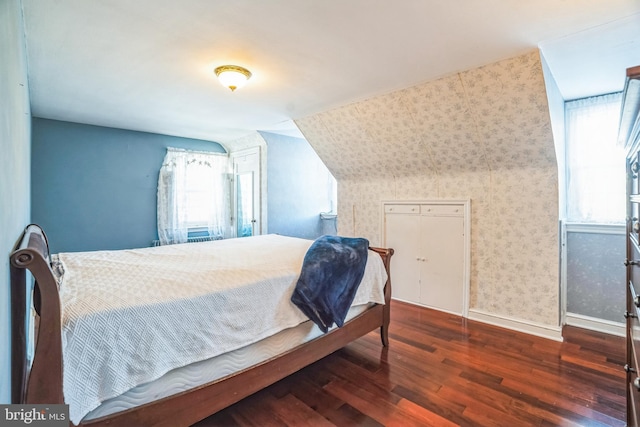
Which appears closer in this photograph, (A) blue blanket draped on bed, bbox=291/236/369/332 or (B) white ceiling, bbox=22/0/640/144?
(B) white ceiling, bbox=22/0/640/144

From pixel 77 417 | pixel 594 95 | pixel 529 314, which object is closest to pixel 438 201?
pixel 529 314

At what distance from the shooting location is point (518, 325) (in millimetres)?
2986

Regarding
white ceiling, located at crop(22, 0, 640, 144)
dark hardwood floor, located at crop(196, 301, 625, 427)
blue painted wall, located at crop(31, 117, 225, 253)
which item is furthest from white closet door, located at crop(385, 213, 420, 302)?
blue painted wall, located at crop(31, 117, 225, 253)

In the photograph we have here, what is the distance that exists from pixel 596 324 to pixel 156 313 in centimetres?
385

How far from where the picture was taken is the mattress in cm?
132

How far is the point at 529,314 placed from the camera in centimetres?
295

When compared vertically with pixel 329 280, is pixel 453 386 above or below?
below

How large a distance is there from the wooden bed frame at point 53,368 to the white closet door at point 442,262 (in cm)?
208

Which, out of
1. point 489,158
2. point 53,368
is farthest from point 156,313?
point 489,158

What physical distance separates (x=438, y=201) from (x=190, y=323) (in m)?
2.96

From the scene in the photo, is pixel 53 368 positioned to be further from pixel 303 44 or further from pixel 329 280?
pixel 303 44

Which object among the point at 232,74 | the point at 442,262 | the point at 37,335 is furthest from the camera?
the point at 442,262

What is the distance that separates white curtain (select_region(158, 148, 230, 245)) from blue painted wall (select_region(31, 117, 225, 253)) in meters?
0.15

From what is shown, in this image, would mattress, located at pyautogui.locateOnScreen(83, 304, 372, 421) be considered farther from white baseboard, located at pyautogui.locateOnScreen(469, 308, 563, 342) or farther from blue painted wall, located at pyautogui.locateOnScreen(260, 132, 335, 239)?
blue painted wall, located at pyautogui.locateOnScreen(260, 132, 335, 239)
